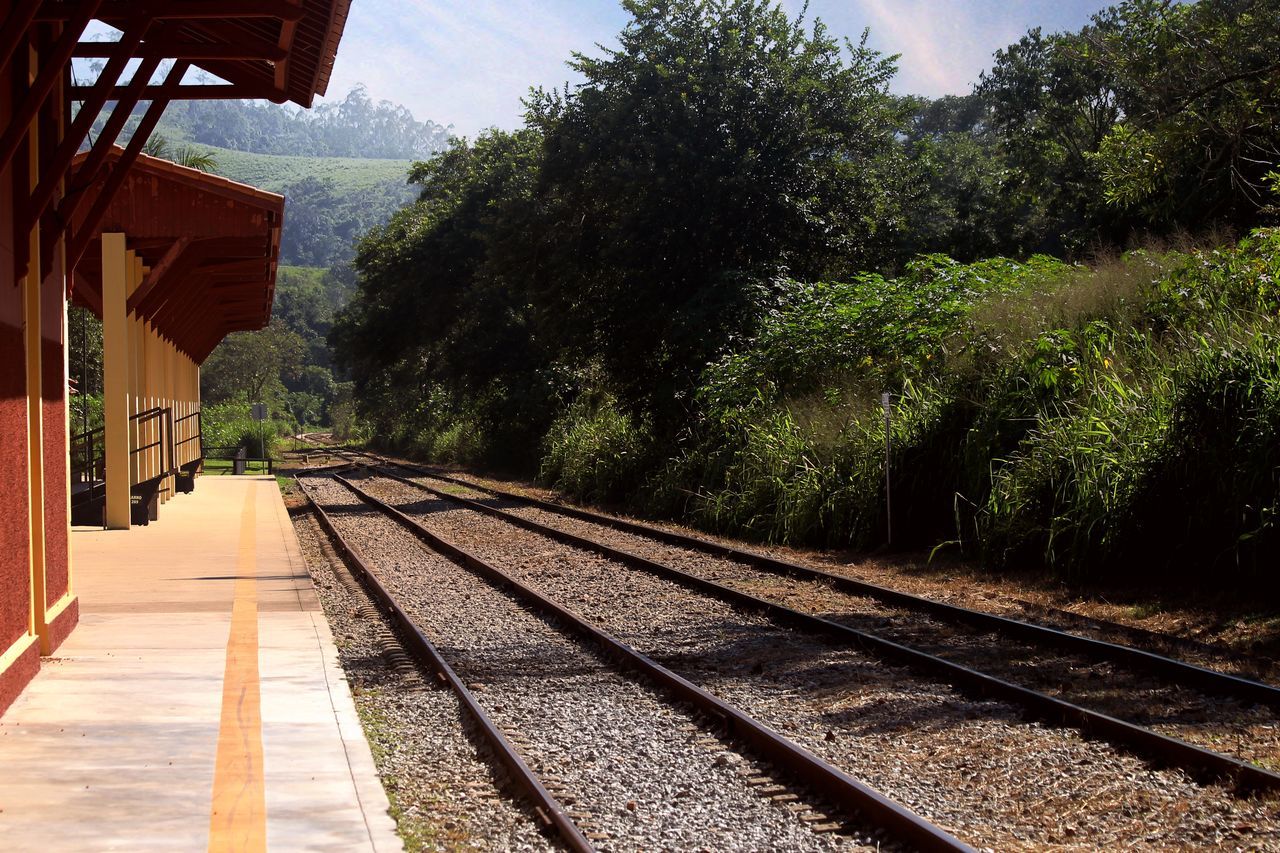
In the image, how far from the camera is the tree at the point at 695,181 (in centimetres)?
2525

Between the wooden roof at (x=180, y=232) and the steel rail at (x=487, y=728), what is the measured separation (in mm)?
5918

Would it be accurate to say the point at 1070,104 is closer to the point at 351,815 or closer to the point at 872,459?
the point at 872,459

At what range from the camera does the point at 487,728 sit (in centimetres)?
664

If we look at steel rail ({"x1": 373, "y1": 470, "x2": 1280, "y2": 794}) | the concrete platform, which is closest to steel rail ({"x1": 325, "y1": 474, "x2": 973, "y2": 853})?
steel rail ({"x1": 373, "y1": 470, "x2": 1280, "y2": 794})

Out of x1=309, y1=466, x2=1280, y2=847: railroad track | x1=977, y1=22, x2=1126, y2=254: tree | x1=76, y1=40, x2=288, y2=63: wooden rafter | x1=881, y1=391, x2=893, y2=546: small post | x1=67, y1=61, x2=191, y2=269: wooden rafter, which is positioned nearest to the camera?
x1=309, y1=466, x2=1280, y2=847: railroad track

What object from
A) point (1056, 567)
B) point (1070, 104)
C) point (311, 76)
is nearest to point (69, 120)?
point (311, 76)

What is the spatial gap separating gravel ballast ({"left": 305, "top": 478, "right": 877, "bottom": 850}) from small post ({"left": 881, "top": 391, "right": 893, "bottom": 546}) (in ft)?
16.6

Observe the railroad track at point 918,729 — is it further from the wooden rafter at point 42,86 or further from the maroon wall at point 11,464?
the wooden rafter at point 42,86

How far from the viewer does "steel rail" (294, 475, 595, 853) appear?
16.4 feet

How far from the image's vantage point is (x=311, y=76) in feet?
35.2

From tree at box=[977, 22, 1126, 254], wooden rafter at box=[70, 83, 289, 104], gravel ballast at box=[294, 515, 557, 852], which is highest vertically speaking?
tree at box=[977, 22, 1126, 254]

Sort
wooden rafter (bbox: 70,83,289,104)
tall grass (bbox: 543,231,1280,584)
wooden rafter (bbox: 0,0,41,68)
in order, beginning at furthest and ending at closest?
tall grass (bbox: 543,231,1280,584) < wooden rafter (bbox: 70,83,289,104) < wooden rafter (bbox: 0,0,41,68)

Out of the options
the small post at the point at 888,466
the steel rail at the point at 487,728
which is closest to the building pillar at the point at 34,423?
the steel rail at the point at 487,728

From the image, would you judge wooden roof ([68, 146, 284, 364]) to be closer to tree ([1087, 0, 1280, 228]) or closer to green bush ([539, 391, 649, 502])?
green bush ([539, 391, 649, 502])
